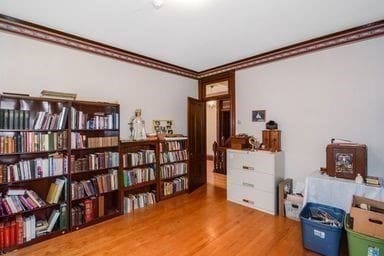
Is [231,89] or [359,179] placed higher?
[231,89]

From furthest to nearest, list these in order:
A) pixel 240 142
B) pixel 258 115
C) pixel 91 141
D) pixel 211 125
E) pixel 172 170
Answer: pixel 211 125 < pixel 172 170 < pixel 258 115 < pixel 240 142 < pixel 91 141

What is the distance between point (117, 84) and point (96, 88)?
14.8 inches

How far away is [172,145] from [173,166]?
1.38ft

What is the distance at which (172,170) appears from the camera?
4211 mm

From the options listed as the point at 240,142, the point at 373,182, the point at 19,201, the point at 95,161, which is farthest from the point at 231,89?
the point at 19,201

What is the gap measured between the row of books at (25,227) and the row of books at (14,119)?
1.08 metres

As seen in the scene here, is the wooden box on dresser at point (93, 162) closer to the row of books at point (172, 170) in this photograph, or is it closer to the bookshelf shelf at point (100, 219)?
the bookshelf shelf at point (100, 219)

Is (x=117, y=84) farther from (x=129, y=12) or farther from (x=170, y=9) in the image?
(x=170, y=9)

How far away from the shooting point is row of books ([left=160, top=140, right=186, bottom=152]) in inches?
161

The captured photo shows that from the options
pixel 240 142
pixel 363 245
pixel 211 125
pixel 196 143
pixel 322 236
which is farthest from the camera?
pixel 211 125

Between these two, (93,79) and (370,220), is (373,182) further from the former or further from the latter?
(93,79)

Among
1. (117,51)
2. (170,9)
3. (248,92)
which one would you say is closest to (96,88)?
(117,51)

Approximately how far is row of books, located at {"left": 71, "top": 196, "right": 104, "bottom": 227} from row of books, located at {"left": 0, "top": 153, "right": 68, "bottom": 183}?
55 cm

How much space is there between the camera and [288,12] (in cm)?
245
